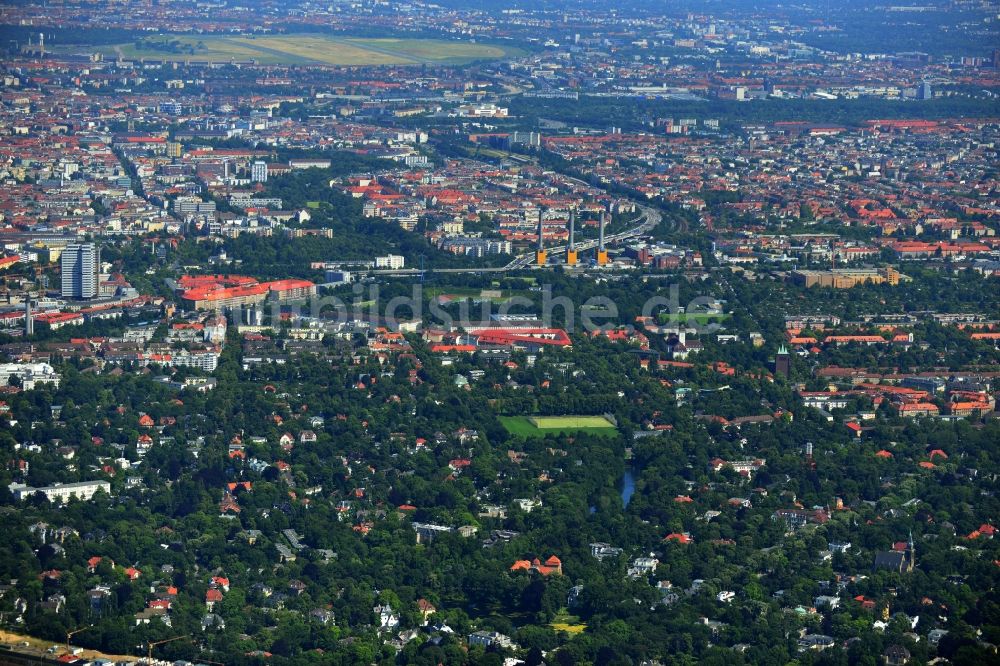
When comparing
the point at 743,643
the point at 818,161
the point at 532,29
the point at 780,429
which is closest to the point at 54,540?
the point at 743,643

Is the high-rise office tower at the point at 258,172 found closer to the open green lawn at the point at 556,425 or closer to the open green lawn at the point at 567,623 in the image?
the open green lawn at the point at 556,425

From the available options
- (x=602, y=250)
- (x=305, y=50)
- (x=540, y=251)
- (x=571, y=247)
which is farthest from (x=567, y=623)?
(x=305, y=50)

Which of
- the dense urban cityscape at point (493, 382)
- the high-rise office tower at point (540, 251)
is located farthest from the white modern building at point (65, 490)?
the high-rise office tower at point (540, 251)

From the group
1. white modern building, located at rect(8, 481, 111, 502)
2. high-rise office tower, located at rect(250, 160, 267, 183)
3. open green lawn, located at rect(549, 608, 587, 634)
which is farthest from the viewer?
high-rise office tower, located at rect(250, 160, 267, 183)

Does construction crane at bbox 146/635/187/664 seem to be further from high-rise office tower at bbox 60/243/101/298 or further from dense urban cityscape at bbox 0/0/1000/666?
high-rise office tower at bbox 60/243/101/298

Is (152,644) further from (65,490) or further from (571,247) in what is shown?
(571,247)

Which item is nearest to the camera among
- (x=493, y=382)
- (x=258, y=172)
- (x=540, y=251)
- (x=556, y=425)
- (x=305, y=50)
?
(x=556, y=425)

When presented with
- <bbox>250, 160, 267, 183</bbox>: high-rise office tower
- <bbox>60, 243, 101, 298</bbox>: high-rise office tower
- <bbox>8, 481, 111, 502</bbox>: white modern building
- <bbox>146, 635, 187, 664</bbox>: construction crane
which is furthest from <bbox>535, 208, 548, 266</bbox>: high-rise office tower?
<bbox>146, 635, 187, 664</bbox>: construction crane

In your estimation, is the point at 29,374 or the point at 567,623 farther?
the point at 29,374
